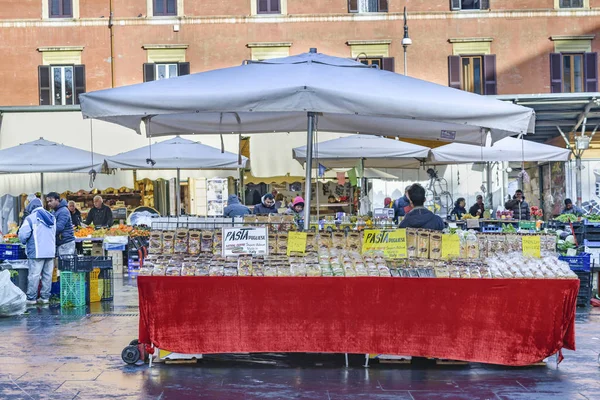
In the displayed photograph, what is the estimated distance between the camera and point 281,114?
9.98 meters

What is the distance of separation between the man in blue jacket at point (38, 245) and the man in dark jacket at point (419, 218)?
655 centimetres

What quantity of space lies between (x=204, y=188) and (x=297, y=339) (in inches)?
689

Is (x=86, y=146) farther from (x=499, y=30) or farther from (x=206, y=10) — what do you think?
(x=499, y=30)

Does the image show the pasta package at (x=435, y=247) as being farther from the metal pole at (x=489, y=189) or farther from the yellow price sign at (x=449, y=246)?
the metal pole at (x=489, y=189)

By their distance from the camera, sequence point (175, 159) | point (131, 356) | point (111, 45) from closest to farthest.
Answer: point (131, 356) < point (175, 159) < point (111, 45)

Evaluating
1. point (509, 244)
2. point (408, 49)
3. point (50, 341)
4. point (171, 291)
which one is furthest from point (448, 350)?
point (408, 49)

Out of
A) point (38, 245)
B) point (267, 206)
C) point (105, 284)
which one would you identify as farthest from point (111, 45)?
point (38, 245)

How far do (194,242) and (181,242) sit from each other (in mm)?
133

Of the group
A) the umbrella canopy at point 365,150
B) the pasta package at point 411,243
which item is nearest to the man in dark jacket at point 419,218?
the pasta package at point 411,243

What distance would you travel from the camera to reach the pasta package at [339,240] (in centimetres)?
849

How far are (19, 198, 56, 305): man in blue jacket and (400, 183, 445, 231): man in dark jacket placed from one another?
6.55m

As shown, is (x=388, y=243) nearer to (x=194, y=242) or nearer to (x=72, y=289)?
(x=194, y=242)

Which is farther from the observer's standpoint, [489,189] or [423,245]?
[489,189]

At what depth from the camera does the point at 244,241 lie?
8273mm
